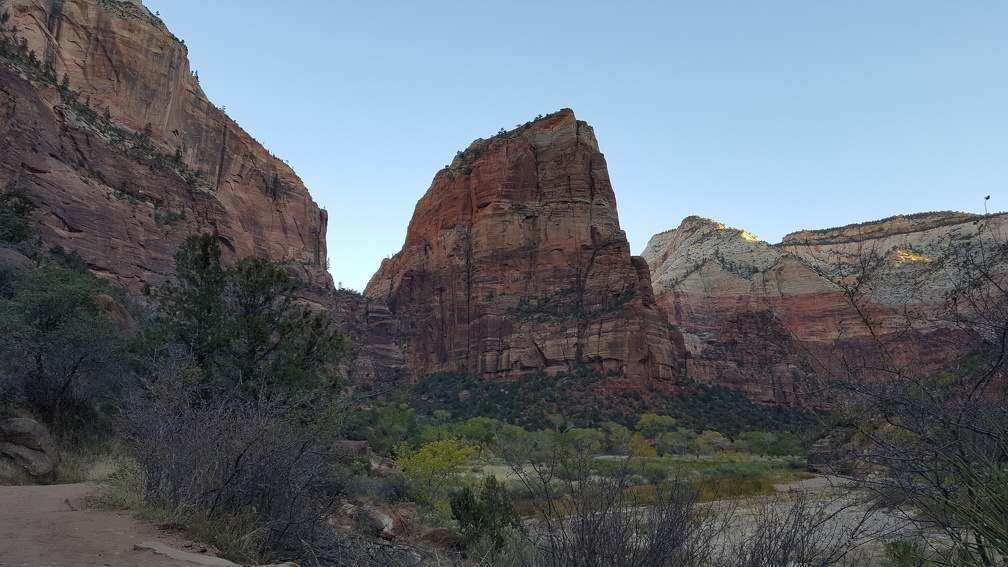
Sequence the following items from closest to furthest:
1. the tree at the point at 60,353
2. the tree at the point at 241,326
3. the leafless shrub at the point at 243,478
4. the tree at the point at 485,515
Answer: the leafless shrub at the point at 243,478
the tree at the point at 485,515
the tree at the point at 60,353
the tree at the point at 241,326

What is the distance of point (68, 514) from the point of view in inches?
233

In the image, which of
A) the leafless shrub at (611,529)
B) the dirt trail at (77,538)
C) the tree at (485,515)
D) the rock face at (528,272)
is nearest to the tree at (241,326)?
the tree at (485,515)

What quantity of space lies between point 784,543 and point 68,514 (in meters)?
6.72

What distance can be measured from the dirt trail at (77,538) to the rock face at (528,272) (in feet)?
168

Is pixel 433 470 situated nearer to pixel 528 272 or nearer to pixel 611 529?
pixel 611 529

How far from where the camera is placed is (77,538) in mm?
5055

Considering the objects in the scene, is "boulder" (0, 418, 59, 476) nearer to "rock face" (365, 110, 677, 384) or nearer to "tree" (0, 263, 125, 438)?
"tree" (0, 263, 125, 438)

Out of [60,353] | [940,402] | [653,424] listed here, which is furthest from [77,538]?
[653,424]

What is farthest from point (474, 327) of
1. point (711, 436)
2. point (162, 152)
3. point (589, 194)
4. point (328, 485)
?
point (328, 485)

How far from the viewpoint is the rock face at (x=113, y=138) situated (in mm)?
34656

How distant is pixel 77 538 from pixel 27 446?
6.46 m

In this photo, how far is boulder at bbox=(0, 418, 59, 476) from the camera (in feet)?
30.8

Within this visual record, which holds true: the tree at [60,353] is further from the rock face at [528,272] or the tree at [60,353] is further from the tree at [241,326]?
the rock face at [528,272]

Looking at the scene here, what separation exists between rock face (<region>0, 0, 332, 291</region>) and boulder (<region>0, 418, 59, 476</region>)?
2820cm
